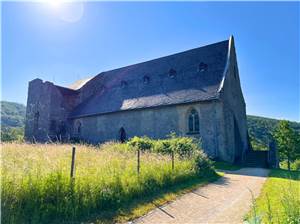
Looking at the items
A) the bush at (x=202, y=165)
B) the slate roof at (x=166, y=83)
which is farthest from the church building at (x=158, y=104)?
the bush at (x=202, y=165)

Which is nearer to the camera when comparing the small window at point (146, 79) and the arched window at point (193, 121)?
the arched window at point (193, 121)

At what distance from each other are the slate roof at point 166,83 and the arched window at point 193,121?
1304 millimetres

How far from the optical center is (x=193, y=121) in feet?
62.0

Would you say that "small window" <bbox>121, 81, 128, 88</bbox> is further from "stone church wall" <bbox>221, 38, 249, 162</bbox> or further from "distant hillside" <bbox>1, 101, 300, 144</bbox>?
"distant hillside" <bbox>1, 101, 300, 144</bbox>

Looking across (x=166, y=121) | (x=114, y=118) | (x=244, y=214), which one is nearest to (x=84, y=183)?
(x=244, y=214)

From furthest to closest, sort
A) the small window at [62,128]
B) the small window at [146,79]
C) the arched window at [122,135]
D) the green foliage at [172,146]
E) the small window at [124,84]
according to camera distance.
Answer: the small window at [62,128] < the small window at [124,84] < the small window at [146,79] < the arched window at [122,135] < the green foliage at [172,146]

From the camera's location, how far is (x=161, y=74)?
2325 centimetres

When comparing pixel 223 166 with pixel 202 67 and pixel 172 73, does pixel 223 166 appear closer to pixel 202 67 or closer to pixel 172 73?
pixel 202 67

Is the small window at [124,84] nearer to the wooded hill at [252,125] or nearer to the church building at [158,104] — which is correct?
the church building at [158,104]

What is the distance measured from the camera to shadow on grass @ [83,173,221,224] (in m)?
4.96

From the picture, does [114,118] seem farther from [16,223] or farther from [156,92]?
[16,223]

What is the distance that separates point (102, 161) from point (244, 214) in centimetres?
441

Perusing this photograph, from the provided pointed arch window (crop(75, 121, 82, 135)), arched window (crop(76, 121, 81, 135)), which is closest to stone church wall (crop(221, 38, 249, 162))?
pointed arch window (crop(75, 121, 82, 135))

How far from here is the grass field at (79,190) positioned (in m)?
4.46
